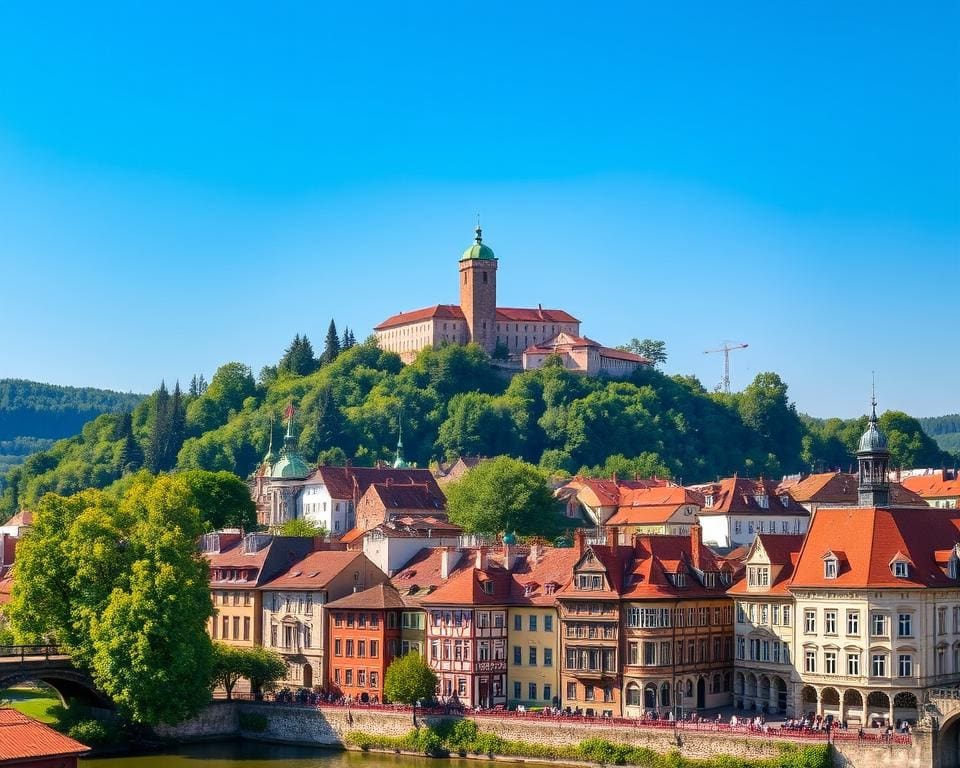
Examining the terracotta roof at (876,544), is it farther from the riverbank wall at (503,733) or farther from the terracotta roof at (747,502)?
the terracotta roof at (747,502)

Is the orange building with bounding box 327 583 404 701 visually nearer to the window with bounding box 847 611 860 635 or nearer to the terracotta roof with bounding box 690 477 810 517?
the window with bounding box 847 611 860 635

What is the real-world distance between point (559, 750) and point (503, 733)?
9.71 feet

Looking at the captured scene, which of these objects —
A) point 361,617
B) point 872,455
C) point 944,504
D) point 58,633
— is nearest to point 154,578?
point 58,633

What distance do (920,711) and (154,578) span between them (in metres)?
33.5

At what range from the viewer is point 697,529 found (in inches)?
3211

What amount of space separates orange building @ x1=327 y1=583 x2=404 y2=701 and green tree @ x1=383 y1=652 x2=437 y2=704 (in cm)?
336

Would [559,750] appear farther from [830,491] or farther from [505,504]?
[830,491]

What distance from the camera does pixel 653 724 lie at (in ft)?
229

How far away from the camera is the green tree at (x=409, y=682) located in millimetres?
77688

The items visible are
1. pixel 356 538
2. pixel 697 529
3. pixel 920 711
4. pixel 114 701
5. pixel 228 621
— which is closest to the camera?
pixel 920 711

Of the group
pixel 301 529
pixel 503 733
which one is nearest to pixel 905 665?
pixel 503 733

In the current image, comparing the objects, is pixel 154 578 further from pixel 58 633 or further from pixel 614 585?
pixel 614 585

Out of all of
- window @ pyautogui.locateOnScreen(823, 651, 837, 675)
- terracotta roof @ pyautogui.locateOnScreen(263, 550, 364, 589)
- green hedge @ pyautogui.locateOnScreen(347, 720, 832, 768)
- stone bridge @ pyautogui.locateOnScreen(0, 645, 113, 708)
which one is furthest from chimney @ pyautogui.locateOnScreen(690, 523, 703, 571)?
stone bridge @ pyautogui.locateOnScreen(0, 645, 113, 708)

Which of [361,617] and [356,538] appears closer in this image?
[361,617]
